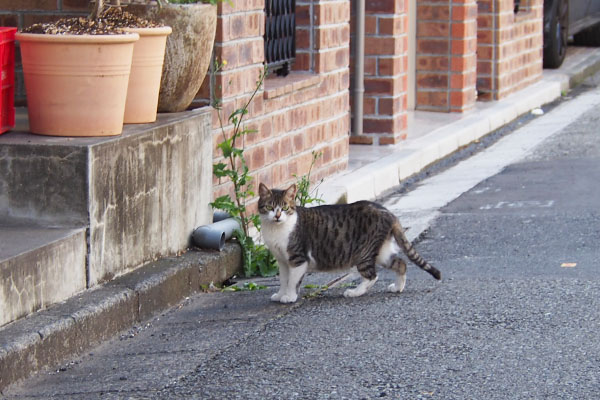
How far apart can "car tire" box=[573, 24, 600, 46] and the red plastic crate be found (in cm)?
1731

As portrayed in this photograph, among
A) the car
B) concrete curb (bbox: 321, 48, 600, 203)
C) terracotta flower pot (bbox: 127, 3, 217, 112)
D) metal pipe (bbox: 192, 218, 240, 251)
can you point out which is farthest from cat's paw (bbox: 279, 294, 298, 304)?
the car

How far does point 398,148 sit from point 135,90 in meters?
4.79

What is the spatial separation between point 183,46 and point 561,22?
41.2 ft

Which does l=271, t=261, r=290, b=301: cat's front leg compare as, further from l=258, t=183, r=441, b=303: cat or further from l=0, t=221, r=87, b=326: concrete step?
l=0, t=221, r=87, b=326: concrete step

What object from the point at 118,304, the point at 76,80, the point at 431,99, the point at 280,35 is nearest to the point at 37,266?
the point at 118,304

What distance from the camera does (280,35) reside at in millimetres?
8344

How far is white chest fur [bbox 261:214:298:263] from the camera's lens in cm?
584

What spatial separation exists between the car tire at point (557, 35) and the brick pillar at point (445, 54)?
15.9ft

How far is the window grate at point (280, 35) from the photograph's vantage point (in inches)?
320

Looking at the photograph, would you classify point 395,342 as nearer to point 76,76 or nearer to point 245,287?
point 245,287

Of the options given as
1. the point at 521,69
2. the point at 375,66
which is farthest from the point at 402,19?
the point at 521,69

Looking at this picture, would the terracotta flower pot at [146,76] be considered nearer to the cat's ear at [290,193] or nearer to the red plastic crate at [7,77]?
the red plastic crate at [7,77]

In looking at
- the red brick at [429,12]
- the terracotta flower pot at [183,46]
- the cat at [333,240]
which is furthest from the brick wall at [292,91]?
the red brick at [429,12]

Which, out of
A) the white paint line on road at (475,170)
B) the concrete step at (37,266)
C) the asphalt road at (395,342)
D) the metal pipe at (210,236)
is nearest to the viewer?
the asphalt road at (395,342)
